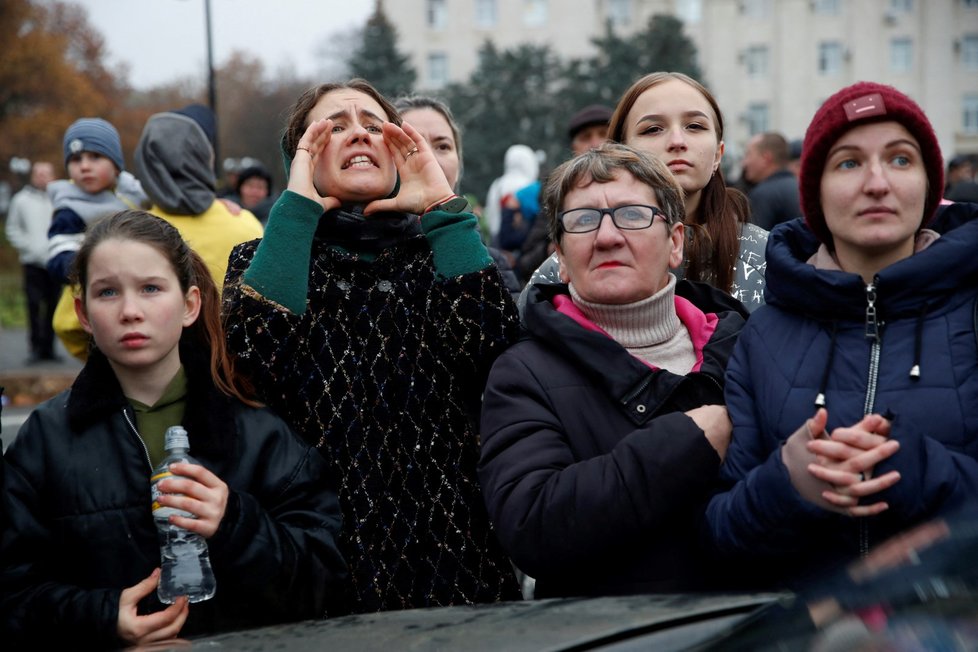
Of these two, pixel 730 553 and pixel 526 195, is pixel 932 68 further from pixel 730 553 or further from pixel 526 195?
pixel 730 553

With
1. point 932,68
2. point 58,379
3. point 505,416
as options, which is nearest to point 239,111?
point 932,68

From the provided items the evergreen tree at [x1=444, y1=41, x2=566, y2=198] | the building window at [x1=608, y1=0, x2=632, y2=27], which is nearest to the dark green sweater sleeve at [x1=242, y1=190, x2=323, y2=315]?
the evergreen tree at [x1=444, y1=41, x2=566, y2=198]

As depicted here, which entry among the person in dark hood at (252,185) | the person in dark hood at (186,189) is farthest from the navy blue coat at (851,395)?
the person in dark hood at (252,185)

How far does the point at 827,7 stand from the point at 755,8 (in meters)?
3.61

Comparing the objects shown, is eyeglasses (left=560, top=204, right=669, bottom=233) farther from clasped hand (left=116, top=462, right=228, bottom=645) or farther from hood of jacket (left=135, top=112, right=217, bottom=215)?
hood of jacket (left=135, top=112, right=217, bottom=215)

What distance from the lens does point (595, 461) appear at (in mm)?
2488

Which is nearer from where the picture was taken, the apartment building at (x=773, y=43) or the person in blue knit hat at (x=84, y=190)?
the person in blue knit hat at (x=84, y=190)

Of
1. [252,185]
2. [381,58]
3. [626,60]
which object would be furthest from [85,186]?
[626,60]

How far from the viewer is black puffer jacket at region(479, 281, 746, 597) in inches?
96.0

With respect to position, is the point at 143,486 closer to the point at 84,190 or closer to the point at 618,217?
the point at 618,217

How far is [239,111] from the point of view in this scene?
61.8 meters

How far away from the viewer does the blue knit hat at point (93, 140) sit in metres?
5.83

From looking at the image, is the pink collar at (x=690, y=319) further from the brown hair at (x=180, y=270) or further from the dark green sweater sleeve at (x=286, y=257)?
the brown hair at (x=180, y=270)

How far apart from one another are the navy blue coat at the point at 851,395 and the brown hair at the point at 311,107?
1.27 metres
